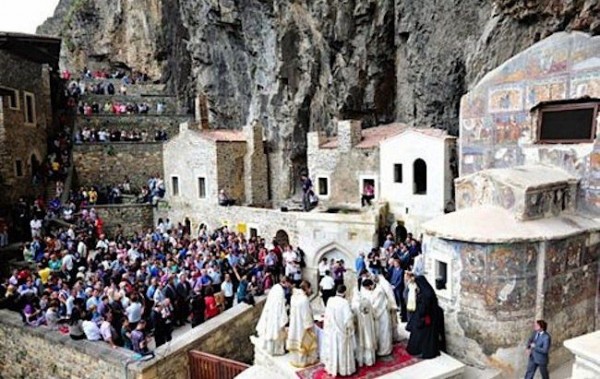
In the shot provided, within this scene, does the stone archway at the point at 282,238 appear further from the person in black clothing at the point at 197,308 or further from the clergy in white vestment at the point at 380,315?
the clergy in white vestment at the point at 380,315

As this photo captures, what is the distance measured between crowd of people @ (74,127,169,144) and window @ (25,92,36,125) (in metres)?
2.44

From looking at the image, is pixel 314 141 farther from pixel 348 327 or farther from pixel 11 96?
pixel 11 96

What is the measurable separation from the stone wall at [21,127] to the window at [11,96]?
15cm

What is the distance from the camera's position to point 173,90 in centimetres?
3188

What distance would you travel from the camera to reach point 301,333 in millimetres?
8055

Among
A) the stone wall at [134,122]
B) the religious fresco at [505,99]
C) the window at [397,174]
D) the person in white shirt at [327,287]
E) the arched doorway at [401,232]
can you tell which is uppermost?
the stone wall at [134,122]

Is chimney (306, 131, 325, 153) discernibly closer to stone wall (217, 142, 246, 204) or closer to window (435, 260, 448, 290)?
stone wall (217, 142, 246, 204)

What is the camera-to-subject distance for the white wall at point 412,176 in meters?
15.6

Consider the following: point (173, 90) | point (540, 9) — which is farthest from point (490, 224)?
point (173, 90)

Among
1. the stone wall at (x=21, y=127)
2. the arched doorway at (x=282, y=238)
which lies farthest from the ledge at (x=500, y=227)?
the stone wall at (x=21, y=127)

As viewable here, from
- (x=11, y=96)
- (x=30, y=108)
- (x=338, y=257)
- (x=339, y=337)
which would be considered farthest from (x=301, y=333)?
(x=30, y=108)

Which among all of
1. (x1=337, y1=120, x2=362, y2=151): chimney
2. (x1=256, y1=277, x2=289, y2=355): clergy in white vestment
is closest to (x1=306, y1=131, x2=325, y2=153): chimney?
(x1=337, y1=120, x2=362, y2=151): chimney

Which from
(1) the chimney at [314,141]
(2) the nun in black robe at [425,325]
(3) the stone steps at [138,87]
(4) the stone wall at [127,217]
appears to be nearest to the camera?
(2) the nun in black robe at [425,325]

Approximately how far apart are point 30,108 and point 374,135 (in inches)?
704
